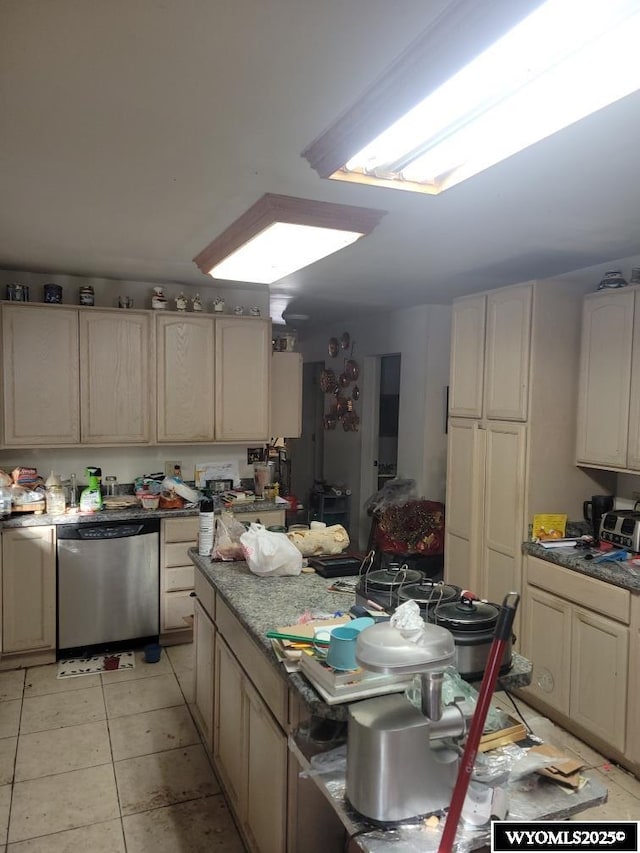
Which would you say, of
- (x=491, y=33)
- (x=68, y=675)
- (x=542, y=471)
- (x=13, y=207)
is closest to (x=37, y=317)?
(x=13, y=207)

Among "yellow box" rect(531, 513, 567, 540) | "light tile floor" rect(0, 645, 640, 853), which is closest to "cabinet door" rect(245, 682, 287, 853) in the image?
"light tile floor" rect(0, 645, 640, 853)

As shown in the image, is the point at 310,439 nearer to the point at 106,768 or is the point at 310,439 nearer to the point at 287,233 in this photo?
the point at 106,768

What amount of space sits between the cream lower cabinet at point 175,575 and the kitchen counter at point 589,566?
215cm

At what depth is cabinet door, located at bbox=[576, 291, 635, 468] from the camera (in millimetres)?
3098

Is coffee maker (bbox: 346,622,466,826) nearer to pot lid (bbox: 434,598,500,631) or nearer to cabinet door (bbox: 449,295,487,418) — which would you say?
pot lid (bbox: 434,598,500,631)

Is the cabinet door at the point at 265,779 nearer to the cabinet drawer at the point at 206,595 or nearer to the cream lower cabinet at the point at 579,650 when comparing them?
the cabinet drawer at the point at 206,595

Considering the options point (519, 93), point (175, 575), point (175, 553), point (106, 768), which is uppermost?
point (519, 93)

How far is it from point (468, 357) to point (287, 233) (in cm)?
182

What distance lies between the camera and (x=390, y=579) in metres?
2.01

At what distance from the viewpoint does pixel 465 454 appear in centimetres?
384

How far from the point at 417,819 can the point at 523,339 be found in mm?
2640

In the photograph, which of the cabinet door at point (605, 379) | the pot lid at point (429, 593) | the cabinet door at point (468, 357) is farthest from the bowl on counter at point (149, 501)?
the cabinet door at point (605, 379)

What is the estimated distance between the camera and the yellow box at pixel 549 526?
131 inches

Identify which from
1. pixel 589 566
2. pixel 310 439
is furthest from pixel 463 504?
pixel 310 439
